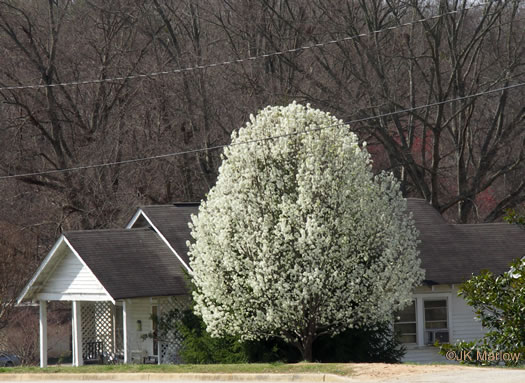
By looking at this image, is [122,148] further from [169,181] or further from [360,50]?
[360,50]

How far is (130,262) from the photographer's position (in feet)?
86.4

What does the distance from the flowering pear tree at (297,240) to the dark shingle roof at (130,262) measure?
3246 mm

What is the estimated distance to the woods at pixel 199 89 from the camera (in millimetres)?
38219

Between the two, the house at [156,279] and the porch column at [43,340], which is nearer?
the house at [156,279]

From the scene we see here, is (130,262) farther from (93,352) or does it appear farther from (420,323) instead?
(420,323)

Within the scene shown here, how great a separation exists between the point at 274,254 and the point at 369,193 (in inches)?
107

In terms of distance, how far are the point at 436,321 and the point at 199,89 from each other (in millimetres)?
16849

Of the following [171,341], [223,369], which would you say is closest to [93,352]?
[171,341]

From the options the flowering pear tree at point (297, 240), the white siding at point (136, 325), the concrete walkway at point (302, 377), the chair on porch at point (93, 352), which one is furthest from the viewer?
the chair on porch at point (93, 352)

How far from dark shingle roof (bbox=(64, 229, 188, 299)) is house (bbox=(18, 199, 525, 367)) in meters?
0.03

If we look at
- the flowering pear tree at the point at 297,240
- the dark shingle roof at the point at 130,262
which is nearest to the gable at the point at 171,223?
the dark shingle roof at the point at 130,262

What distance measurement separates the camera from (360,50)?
38.3m

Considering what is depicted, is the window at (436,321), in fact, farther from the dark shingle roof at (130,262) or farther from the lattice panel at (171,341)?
the dark shingle roof at (130,262)

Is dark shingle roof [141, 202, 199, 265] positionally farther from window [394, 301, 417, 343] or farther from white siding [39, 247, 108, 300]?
window [394, 301, 417, 343]
